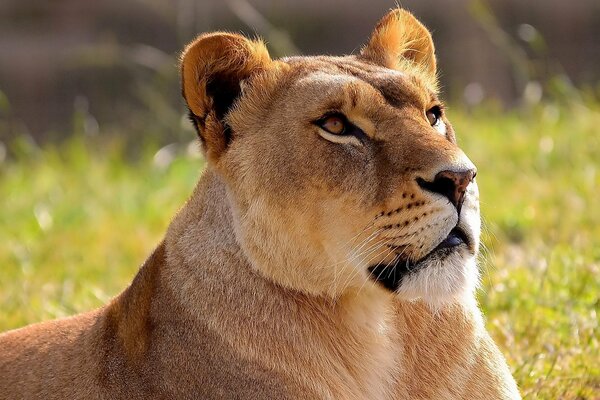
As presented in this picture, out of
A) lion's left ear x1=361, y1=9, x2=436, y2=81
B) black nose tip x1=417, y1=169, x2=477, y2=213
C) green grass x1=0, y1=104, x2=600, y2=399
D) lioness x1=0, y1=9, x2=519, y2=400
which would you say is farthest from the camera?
green grass x1=0, y1=104, x2=600, y2=399

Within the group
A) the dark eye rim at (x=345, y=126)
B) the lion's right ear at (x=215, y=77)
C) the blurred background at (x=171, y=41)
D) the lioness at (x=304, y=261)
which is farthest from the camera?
the blurred background at (x=171, y=41)

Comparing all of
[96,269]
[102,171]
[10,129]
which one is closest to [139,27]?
[10,129]

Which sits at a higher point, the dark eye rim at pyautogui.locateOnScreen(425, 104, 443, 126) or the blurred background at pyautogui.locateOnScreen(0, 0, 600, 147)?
the dark eye rim at pyautogui.locateOnScreen(425, 104, 443, 126)

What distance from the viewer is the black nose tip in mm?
2549

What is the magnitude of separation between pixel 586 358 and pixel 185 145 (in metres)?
3.98

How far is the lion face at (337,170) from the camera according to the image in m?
2.61

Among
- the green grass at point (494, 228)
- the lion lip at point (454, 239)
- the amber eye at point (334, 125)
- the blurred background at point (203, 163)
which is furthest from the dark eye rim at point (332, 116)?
the blurred background at point (203, 163)

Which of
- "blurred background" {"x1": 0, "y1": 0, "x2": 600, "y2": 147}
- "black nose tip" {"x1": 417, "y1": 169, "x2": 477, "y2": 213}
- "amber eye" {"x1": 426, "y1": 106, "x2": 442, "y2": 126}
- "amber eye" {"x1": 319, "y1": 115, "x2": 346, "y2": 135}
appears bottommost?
"blurred background" {"x1": 0, "y1": 0, "x2": 600, "y2": 147}

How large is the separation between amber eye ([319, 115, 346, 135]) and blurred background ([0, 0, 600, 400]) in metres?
0.70

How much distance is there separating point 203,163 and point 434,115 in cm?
365

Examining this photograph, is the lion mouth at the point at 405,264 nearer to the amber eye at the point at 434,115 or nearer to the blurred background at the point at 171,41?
the amber eye at the point at 434,115

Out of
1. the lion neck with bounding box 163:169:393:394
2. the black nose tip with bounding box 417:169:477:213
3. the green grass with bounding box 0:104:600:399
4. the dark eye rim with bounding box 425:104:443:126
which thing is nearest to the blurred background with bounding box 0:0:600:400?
the green grass with bounding box 0:104:600:399

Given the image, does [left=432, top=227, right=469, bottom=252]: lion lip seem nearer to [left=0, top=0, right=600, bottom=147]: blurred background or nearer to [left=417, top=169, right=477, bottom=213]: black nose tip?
[left=417, top=169, right=477, bottom=213]: black nose tip

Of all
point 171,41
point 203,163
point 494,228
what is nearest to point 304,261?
point 494,228
